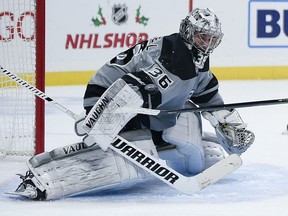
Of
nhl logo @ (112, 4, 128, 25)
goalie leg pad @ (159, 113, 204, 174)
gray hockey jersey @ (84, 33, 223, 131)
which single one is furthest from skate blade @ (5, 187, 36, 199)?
nhl logo @ (112, 4, 128, 25)

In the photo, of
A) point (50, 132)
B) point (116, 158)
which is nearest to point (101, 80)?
point (116, 158)

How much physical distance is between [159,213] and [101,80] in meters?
0.66

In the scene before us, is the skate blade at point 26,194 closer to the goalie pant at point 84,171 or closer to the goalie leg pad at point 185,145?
the goalie pant at point 84,171

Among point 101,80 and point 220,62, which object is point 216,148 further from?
point 220,62

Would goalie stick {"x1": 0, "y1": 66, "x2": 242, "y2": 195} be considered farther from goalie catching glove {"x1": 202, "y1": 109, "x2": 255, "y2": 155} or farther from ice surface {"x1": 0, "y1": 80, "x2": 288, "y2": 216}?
goalie catching glove {"x1": 202, "y1": 109, "x2": 255, "y2": 155}

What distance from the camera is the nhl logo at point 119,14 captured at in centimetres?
718

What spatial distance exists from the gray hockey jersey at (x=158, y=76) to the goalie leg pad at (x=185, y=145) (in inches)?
2.2

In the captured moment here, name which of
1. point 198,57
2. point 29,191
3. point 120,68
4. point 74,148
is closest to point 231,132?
point 198,57

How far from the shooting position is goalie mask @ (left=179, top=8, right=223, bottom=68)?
11.4 feet

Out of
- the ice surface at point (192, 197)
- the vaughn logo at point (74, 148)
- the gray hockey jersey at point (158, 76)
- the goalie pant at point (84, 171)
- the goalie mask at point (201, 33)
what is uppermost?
the goalie mask at point (201, 33)

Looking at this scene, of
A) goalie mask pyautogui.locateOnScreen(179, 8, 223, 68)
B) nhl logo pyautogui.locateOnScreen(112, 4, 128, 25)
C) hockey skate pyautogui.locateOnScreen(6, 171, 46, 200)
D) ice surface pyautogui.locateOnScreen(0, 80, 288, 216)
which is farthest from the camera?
nhl logo pyautogui.locateOnScreen(112, 4, 128, 25)

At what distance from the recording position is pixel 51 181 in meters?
3.35

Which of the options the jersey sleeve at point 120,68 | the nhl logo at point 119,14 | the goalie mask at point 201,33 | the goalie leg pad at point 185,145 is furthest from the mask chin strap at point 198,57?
the nhl logo at point 119,14

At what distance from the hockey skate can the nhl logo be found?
389cm
